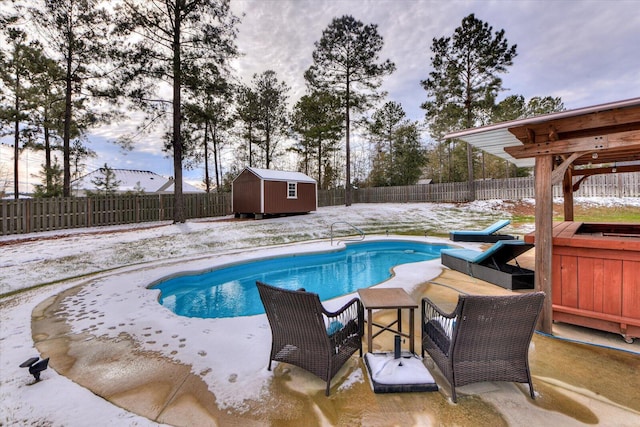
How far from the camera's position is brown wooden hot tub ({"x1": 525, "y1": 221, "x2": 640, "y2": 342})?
289 cm

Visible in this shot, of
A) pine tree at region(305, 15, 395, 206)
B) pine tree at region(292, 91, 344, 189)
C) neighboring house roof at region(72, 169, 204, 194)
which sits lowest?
neighboring house roof at region(72, 169, 204, 194)

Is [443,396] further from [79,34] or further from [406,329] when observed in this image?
[79,34]

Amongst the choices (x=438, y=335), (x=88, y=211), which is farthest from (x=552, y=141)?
(x=88, y=211)

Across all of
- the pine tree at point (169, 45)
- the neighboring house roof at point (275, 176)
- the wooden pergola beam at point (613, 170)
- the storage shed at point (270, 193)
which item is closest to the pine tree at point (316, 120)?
the neighboring house roof at point (275, 176)

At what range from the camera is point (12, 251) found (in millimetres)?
7734

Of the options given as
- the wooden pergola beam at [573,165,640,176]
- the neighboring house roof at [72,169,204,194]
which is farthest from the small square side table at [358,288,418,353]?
the neighboring house roof at [72,169,204,194]

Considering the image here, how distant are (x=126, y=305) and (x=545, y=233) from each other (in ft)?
19.7

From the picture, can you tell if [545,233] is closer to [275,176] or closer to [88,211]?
[275,176]

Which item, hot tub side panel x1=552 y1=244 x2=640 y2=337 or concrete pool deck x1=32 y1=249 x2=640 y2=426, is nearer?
concrete pool deck x1=32 y1=249 x2=640 y2=426

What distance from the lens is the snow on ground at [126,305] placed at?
7.19ft

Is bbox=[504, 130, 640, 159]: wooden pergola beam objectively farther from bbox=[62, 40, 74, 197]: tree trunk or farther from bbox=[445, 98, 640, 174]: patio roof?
bbox=[62, 40, 74, 197]: tree trunk

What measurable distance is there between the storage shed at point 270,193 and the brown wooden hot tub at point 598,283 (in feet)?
44.6

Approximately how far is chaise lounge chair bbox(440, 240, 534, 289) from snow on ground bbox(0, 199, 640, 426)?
649mm

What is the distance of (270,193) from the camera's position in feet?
51.1
